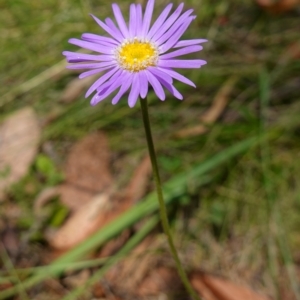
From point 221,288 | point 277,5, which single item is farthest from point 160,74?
point 277,5

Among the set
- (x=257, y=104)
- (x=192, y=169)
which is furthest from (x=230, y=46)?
(x=192, y=169)

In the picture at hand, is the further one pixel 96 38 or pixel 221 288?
pixel 221 288

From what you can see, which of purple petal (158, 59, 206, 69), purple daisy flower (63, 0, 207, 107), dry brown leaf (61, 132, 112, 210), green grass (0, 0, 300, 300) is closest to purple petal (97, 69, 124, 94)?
purple daisy flower (63, 0, 207, 107)

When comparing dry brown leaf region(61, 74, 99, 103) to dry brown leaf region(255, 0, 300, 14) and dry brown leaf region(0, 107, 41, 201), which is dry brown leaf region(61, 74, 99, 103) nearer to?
dry brown leaf region(0, 107, 41, 201)

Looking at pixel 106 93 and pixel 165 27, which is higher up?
pixel 165 27

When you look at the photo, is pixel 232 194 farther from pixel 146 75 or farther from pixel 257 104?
pixel 146 75

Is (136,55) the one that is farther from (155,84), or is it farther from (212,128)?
(212,128)
